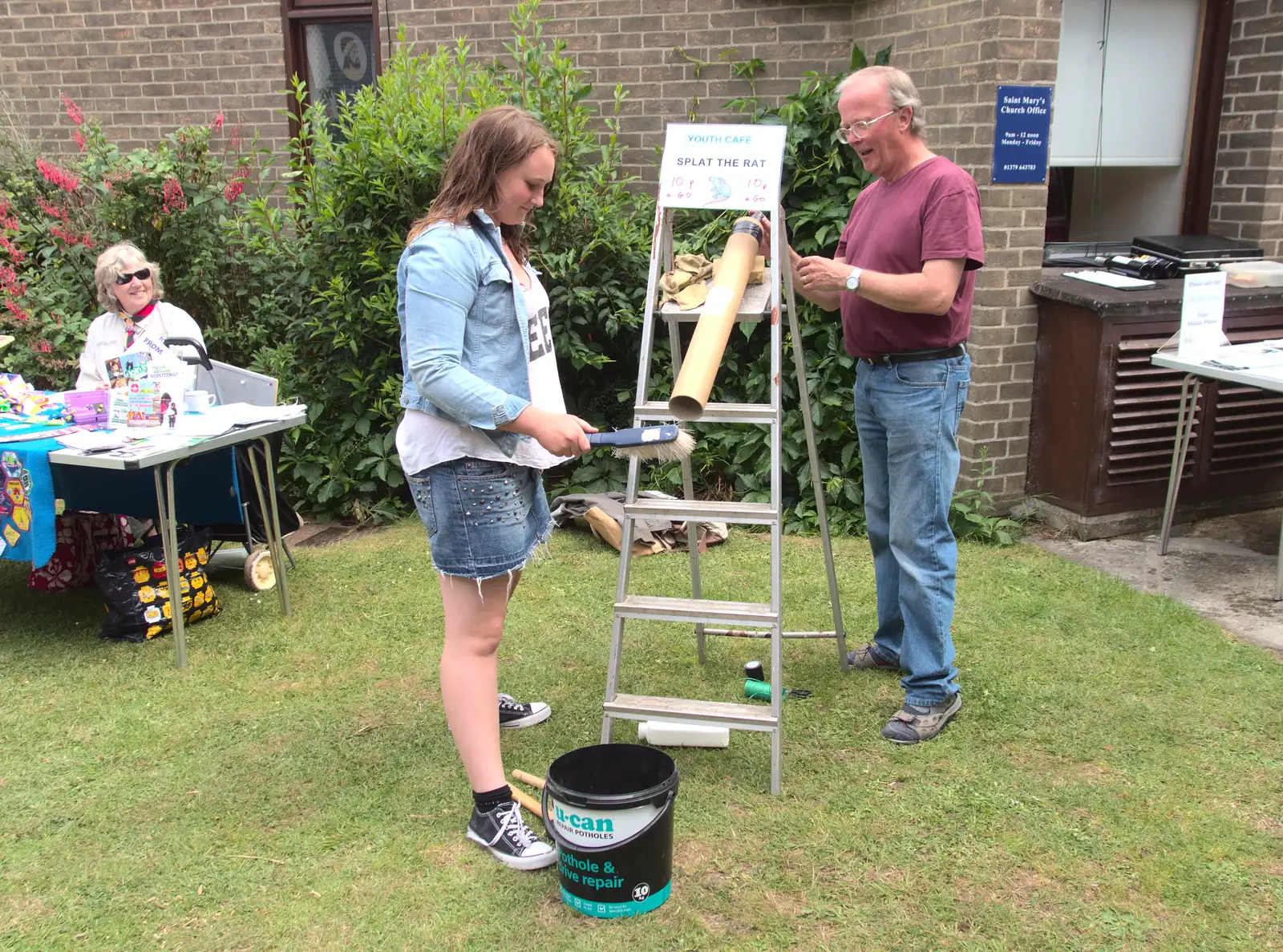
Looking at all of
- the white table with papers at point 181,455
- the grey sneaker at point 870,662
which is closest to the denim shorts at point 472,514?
the grey sneaker at point 870,662

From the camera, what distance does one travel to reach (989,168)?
4922 millimetres

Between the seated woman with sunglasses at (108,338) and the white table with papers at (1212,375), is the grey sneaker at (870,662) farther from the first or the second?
the seated woman with sunglasses at (108,338)

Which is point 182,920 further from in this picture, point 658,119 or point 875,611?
point 658,119

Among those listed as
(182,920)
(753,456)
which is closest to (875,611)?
(753,456)

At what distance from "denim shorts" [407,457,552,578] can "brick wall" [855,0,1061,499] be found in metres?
3.24

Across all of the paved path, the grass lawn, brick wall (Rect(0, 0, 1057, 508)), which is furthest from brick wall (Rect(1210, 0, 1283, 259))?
the grass lawn

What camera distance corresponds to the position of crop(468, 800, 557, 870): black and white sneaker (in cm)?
267

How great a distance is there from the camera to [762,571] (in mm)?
4801

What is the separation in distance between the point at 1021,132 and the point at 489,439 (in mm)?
3526

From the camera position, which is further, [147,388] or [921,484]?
[147,388]

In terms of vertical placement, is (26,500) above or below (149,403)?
below

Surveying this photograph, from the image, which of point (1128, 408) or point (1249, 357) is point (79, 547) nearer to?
point (1128, 408)

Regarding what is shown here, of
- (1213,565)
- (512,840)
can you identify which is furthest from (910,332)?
(1213,565)

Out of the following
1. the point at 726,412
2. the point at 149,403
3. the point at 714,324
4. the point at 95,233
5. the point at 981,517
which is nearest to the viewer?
the point at 714,324
